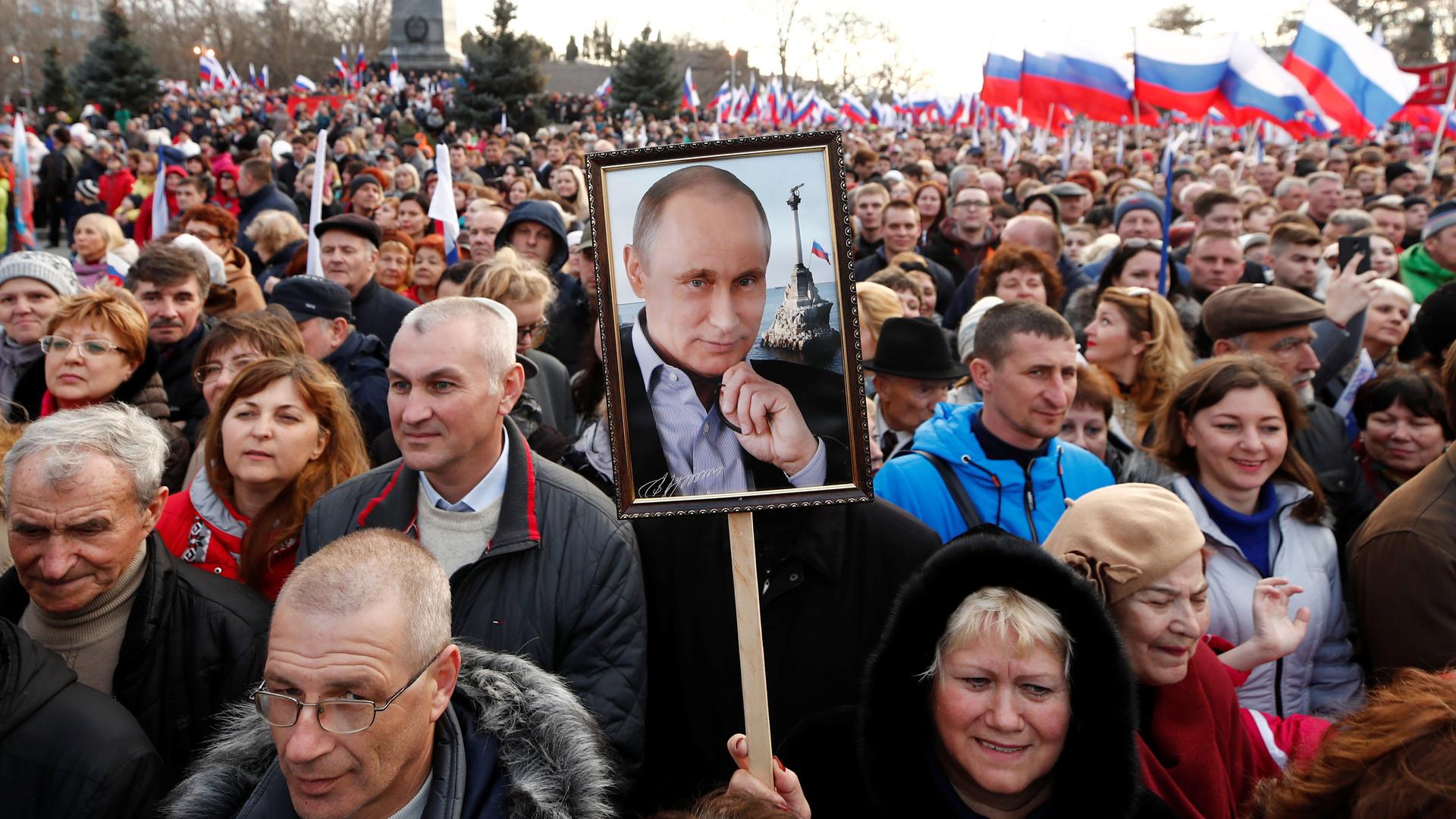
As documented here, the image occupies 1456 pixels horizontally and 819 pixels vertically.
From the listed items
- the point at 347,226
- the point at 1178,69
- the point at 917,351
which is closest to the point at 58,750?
the point at 917,351

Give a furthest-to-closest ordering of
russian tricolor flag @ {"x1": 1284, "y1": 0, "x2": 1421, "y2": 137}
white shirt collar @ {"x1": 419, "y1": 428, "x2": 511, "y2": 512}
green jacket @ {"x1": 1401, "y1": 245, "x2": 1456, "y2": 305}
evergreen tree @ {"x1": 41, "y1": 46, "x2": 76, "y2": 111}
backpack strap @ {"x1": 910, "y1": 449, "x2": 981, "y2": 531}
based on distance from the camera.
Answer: evergreen tree @ {"x1": 41, "y1": 46, "x2": 76, "y2": 111} → russian tricolor flag @ {"x1": 1284, "y1": 0, "x2": 1421, "y2": 137} → green jacket @ {"x1": 1401, "y1": 245, "x2": 1456, "y2": 305} → backpack strap @ {"x1": 910, "y1": 449, "x2": 981, "y2": 531} → white shirt collar @ {"x1": 419, "y1": 428, "x2": 511, "y2": 512}

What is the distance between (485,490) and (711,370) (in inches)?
38.8

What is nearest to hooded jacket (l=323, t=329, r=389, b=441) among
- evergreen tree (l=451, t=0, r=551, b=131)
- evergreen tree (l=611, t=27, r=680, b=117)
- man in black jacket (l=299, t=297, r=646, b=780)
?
man in black jacket (l=299, t=297, r=646, b=780)

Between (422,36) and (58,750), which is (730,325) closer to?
(58,750)

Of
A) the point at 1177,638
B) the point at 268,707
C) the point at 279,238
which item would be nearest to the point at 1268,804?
the point at 1177,638

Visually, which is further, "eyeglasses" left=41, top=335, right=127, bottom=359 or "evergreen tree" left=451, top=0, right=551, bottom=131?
"evergreen tree" left=451, top=0, right=551, bottom=131

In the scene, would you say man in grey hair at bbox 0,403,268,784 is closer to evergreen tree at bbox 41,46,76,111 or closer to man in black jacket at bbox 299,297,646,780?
man in black jacket at bbox 299,297,646,780

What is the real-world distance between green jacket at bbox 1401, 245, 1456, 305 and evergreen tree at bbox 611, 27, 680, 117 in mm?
31151

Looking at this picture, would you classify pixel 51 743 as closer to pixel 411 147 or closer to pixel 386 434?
pixel 386 434

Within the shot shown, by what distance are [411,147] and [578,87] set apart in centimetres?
4328

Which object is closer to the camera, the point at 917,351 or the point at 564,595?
the point at 564,595

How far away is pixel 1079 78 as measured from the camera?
13609 millimetres

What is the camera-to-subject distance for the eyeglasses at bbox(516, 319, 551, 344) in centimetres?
497

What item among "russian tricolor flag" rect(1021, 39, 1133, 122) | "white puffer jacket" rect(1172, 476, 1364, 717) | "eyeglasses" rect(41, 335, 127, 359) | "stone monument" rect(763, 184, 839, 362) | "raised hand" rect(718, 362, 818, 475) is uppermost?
"russian tricolor flag" rect(1021, 39, 1133, 122)
